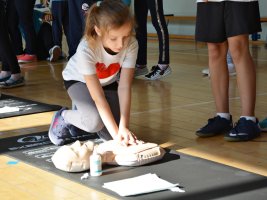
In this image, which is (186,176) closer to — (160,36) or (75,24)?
(75,24)

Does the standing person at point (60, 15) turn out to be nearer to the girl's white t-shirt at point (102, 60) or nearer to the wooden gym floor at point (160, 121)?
the wooden gym floor at point (160, 121)

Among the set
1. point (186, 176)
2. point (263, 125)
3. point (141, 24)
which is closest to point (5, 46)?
point (141, 24)

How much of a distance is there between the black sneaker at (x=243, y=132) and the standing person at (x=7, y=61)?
2.16m

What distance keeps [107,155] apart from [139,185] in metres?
0.33

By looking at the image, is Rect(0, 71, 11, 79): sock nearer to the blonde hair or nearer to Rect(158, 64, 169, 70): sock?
Rect(158, 64, 169, 70): sock

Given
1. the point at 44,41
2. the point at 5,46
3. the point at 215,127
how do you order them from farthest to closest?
the point at 44,41
the point at 5,46
the point at 215,127

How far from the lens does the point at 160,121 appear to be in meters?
3.24

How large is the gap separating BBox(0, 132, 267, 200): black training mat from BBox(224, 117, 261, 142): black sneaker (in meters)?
0.35

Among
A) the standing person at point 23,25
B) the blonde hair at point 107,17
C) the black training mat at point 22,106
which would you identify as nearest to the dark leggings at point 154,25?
the black training mat at point 22,106

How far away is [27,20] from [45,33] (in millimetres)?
671

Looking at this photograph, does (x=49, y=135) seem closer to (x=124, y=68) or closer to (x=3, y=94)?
(x=124, y=68)

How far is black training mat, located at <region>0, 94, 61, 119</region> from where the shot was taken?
3.54 metres

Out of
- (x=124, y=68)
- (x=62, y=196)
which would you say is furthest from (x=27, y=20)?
(x=62, y=196)

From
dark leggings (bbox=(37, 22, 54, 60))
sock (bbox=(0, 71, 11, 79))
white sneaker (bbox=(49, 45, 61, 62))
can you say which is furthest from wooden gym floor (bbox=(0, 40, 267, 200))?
dark leggings (bbox=(37, 22, 54, 60))
